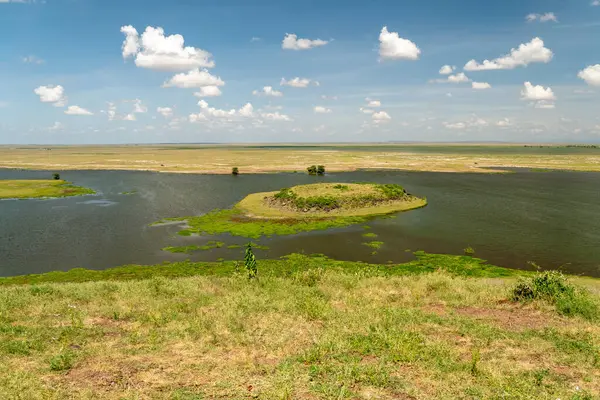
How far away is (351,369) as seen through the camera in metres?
13.5

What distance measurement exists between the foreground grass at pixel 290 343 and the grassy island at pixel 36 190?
68926 mm

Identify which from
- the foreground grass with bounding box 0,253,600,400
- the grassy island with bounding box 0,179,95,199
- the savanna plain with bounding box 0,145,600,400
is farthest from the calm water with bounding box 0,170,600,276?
the foreground grass with bounding box 0,253,600,400

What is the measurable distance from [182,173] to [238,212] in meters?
75.2

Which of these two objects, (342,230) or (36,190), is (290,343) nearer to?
(342,230)

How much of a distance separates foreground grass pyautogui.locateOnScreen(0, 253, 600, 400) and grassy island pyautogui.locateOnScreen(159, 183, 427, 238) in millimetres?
25913

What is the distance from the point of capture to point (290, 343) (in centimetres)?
1647

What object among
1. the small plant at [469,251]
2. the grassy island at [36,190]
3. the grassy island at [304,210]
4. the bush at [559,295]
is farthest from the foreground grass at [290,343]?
the grassy island at [36,190]

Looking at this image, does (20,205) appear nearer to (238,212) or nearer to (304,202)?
(238,212)

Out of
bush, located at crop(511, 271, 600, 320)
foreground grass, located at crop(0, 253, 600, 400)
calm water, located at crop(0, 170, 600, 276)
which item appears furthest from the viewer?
calm water, located at crop(0, 170, 600, 276)

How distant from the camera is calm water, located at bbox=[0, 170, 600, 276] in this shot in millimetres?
39969

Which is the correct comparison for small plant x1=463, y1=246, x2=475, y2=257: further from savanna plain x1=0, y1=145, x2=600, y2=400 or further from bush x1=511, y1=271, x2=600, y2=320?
bush x1=511, y1=271, x2=600, y2=320

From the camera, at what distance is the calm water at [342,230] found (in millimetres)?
39969

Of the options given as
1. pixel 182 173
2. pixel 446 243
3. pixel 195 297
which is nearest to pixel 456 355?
pixel 195 297

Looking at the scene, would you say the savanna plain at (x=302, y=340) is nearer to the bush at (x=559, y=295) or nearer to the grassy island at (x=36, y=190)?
the bush at (x=559, y=295)
